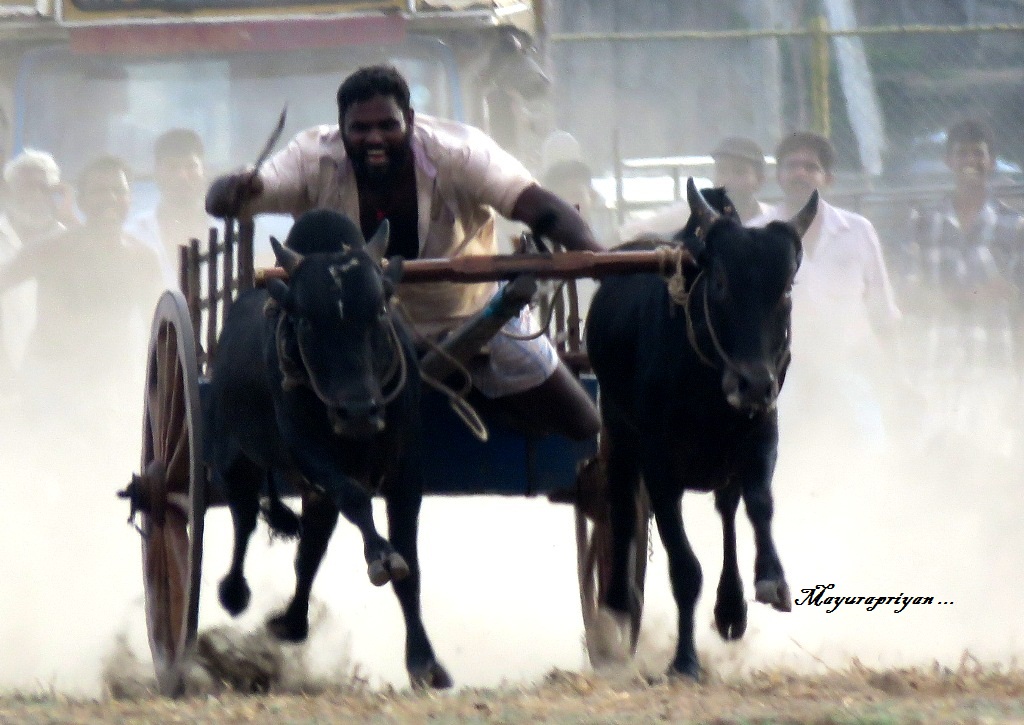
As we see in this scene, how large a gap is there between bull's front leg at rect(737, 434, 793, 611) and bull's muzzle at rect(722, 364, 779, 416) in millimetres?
313

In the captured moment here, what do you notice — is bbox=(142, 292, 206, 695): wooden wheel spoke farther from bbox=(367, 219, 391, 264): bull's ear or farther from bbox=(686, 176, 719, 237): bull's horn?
bbox=(686, 176, 719, 237): bull's horn

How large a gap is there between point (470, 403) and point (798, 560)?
363 centimetres

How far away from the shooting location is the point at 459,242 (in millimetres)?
6605

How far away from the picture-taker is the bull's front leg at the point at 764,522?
5.82 metres

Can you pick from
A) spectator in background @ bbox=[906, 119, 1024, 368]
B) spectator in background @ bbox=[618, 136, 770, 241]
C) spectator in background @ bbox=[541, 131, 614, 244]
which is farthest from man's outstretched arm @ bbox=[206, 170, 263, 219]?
spectator in background @ bbox=[906, 119, 1024, 368]

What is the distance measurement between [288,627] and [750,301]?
6.15 feet

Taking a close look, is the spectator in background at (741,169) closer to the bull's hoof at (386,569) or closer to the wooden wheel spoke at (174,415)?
the wooden wheel spoke at (174,415)

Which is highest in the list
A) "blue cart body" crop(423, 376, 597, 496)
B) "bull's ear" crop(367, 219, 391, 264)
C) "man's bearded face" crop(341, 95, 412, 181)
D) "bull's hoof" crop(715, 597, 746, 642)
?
"man's bearded face" crop(341, 95, 412, 181)

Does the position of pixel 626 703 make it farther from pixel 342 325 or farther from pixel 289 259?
pixel 289 259

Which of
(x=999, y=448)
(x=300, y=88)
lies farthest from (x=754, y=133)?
(x=300, y=88)

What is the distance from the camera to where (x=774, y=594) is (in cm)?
580

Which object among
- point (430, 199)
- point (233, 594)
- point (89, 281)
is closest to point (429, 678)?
point (233, 594)

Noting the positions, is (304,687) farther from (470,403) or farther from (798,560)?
(798,560)

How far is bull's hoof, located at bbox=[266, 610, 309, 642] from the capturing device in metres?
6.74
